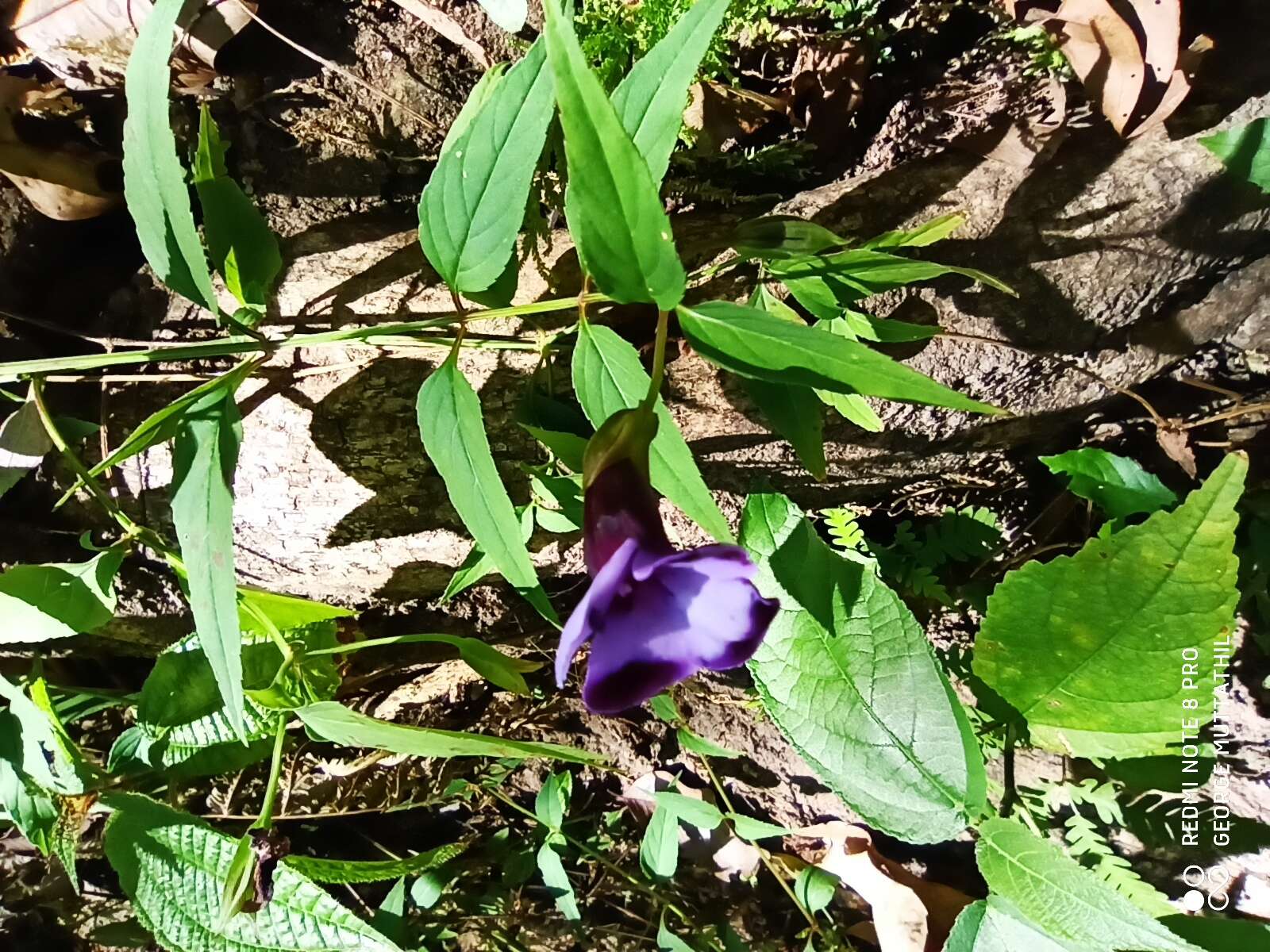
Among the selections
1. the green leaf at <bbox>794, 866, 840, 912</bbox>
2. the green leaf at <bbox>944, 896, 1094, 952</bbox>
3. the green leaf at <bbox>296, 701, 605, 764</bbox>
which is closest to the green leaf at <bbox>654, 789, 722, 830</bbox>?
the green leaf at <bbox>794, 866, 840, 912</bbox>

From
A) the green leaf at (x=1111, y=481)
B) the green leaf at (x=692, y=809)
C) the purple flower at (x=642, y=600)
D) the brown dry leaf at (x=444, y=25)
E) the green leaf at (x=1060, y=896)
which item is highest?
the brown dry leaf at (x=444, y=25)

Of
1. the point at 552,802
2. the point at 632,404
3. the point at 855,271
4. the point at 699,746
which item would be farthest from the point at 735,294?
the point at 552,802

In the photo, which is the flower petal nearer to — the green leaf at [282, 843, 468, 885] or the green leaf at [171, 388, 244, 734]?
the green leaf at [171, 388, 244, 734]

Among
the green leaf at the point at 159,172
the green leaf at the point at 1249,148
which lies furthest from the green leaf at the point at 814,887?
the green leaf at the point at 159,172

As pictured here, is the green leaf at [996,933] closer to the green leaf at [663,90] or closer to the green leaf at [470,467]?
the green leaf at [470,467]

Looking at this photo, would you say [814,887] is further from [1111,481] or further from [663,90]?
[663,90]

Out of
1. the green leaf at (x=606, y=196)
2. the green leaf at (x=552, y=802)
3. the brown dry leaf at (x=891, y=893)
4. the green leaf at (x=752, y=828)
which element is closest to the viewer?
the green leaf at (x=606, y=196)
